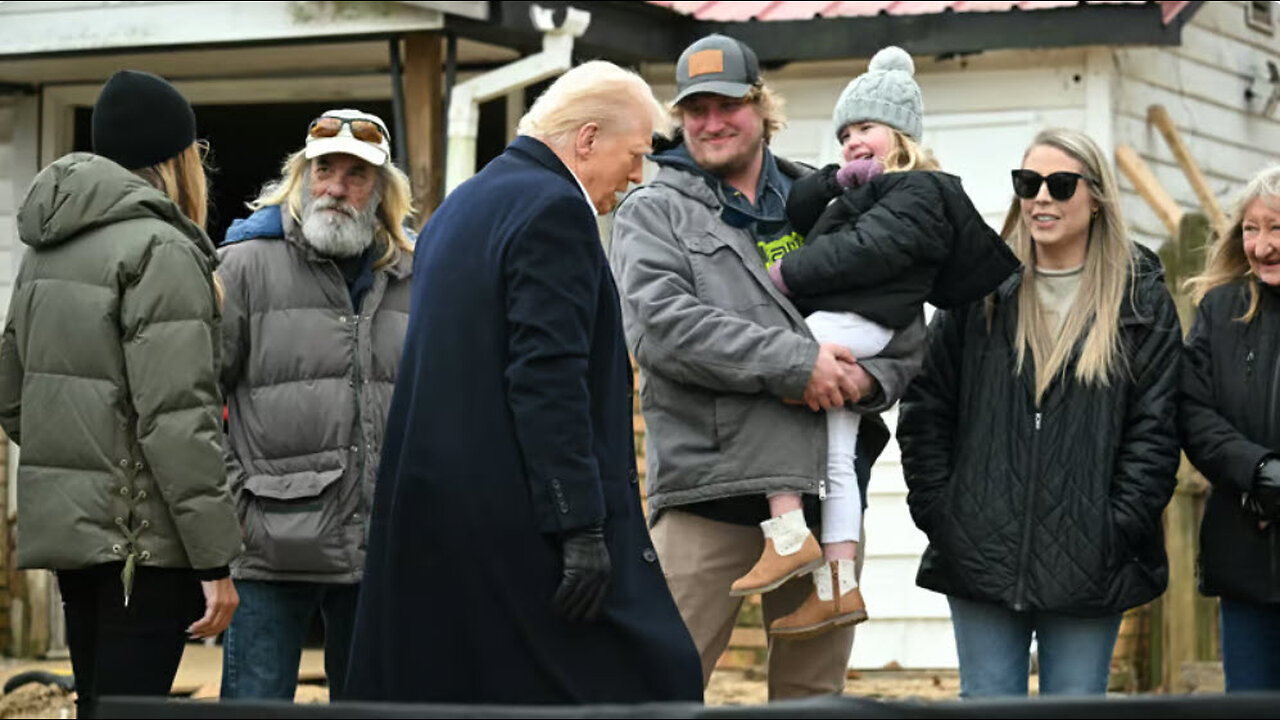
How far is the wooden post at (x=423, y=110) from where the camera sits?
8.91 m

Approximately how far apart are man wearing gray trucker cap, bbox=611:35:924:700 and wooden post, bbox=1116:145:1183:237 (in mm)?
4568

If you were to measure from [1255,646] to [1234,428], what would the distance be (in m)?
0.57

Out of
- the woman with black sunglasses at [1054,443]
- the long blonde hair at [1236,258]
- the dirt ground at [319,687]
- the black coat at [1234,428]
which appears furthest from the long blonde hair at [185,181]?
the dirt ground at [319,687]

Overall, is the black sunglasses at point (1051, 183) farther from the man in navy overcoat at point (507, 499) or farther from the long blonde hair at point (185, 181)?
the long blonde hair at point (185, 181)

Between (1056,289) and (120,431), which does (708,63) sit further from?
(120,431)

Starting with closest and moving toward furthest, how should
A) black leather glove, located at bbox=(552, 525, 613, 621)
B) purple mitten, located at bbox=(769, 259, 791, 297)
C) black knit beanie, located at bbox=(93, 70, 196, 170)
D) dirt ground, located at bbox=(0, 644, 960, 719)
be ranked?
1. black leather glove, located at bbox=(552, 525, 613, 621)
2. black knit beanie, located at bbox=(93, 70, 196, 170)
3. purple mitten, located at bbox=(769, 259, 791, 297)
4. dirt ground, located at bbox=(0, 644, 960, 719)

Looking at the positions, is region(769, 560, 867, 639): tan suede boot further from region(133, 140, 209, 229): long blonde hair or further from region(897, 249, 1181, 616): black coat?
region(133, 140, 209, 229): long blonde hair

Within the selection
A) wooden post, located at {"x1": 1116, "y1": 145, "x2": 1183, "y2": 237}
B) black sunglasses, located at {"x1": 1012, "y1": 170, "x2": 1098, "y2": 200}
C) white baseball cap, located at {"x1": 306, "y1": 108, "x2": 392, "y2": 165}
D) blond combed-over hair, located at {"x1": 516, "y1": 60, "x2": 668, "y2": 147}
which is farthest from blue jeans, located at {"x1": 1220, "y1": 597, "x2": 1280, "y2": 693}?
wooden post, located at {"x1": 1116, "y1": 145, "x2": 1183, "y2": 237}

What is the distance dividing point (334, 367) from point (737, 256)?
1.10m

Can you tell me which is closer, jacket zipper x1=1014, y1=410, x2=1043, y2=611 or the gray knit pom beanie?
jacket zipper x1=1014, y1=410, x2=1043, y2=611

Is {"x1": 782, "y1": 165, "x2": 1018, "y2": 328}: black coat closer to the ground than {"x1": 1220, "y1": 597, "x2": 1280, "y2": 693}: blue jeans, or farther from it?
farther from it

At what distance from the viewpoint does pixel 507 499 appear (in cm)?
399

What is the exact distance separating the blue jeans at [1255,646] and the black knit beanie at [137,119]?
2941mm

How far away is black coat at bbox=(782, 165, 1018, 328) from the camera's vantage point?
479 cm
